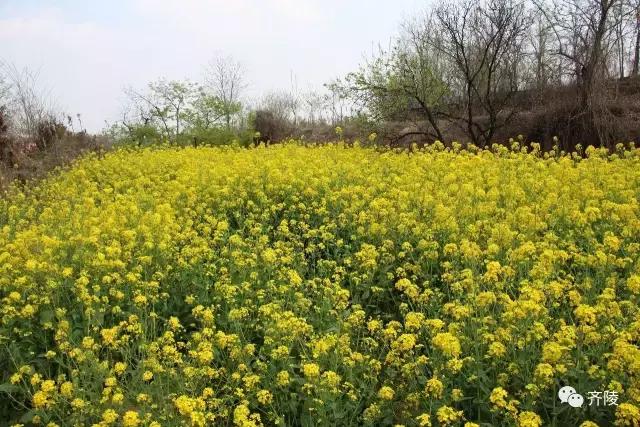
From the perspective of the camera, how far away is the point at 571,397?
3.16 m

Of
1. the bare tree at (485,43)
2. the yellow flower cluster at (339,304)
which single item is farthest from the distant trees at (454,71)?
the yellow flower cluster at (339,304)

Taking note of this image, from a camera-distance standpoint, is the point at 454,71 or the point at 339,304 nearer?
the point at 339,304

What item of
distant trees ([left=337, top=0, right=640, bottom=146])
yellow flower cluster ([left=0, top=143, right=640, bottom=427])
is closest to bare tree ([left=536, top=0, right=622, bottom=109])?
distant trees ([left=337, top=0, right=640, bottom=146])

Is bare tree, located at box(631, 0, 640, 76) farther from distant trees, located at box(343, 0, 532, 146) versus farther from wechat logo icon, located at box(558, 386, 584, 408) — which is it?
wechat logo icon, located at box(558, 386, 584, 408)

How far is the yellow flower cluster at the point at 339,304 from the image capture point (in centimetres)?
334

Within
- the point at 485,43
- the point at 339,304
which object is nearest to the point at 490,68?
the point at 485,43

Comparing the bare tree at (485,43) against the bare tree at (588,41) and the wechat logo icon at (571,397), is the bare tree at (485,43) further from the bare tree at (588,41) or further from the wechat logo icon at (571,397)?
the wechat logo icon at (571,397)

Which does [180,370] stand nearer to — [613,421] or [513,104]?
[613,421]

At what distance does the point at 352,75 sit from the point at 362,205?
9685 millimetres

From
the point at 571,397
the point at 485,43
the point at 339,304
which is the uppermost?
the point at 485,43

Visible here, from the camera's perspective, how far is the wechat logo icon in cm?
314

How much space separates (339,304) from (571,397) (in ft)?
5.56

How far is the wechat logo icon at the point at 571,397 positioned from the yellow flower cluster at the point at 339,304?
35mm

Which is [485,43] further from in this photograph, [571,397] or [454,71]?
[571,397]
